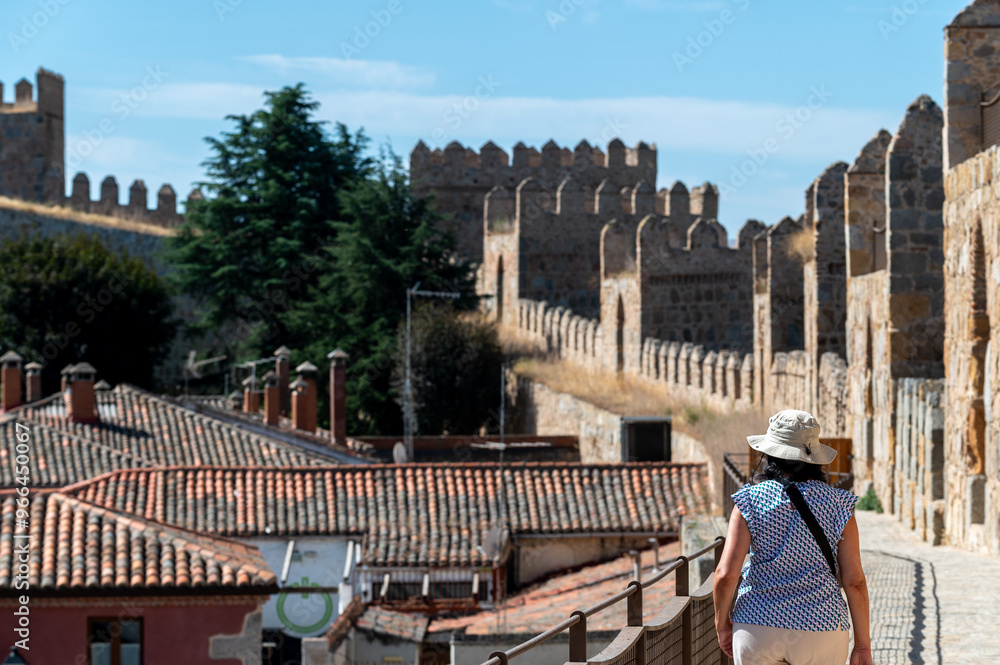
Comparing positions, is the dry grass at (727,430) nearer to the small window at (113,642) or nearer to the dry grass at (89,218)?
the small window at (113,642)

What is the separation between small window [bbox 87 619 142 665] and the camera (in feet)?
49.5

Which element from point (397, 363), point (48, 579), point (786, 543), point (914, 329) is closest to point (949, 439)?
point (914, 329)

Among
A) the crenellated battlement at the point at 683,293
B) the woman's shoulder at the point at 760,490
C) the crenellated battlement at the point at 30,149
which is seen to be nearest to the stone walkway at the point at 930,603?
the woman's shoulder at the point at 760,490

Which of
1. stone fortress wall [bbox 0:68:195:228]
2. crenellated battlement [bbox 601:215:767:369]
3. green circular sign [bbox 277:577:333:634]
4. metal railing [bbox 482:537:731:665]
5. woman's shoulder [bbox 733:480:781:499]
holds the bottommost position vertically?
green circular sign [bbox 277:577:333:634]

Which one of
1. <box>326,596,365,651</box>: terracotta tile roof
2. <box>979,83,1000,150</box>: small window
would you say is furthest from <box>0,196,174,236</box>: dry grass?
<box>979,83,1000,150</box>: small window

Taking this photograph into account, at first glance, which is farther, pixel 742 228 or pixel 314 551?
pixel 742 228

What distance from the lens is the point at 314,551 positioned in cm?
2156

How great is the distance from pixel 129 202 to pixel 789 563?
1900 inches

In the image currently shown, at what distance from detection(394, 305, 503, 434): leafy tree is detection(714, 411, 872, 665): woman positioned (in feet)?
93.2

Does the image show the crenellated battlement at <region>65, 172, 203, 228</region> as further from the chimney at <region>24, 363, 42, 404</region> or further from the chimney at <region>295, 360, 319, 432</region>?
the chimney at <region>295, 360, 319, 432</region>

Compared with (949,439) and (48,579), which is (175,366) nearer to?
(48,579)

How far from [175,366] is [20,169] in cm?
1110

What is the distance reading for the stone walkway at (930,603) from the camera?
7.33 metres

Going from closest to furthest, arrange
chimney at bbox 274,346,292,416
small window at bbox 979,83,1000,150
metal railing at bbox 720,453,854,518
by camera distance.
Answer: small window at bbox 979,83,1000,150 < metal railing at bbox 720,453,854,518 < chimney at bbox 274,346,292,416
